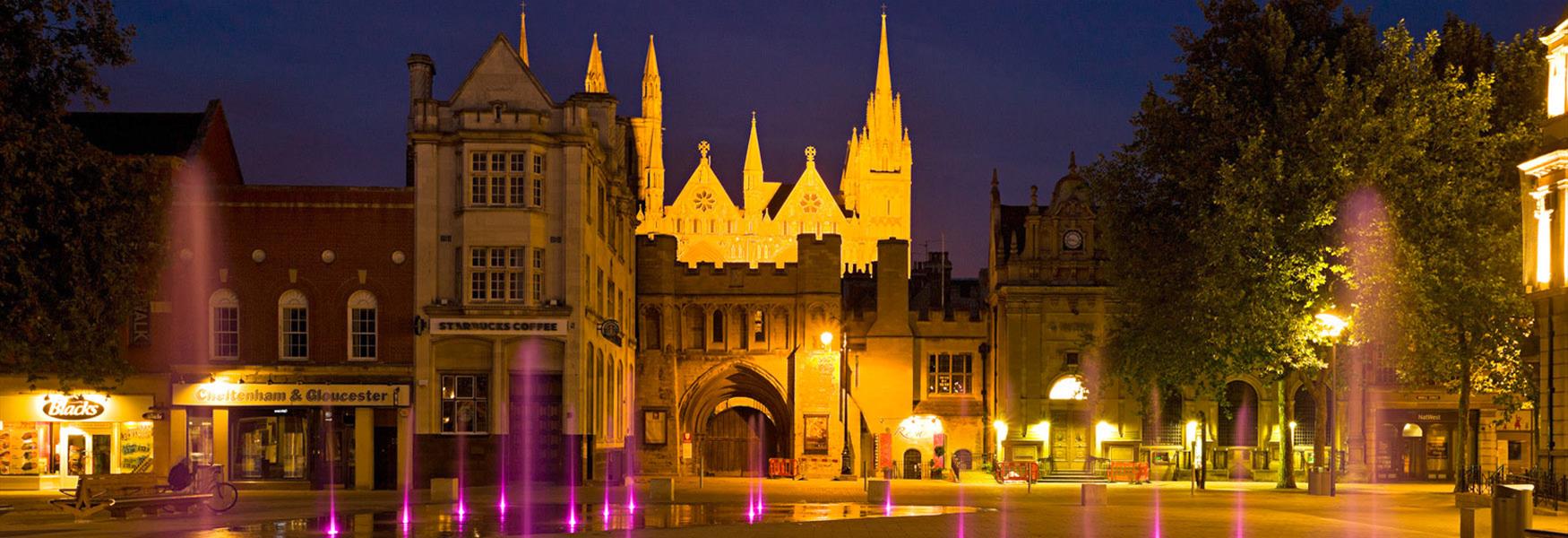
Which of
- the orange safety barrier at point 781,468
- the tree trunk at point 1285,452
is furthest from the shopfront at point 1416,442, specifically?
the orange safety barrier at point 781,468

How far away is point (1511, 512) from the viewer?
22094 mm

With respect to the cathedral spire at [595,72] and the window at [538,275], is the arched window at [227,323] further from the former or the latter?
the cathedral spire at [595,72]

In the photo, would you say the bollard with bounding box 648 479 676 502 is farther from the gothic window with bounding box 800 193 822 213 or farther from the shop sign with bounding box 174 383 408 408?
the gothic window with bounding box 800 193 822 213

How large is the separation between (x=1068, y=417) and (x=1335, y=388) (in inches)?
880

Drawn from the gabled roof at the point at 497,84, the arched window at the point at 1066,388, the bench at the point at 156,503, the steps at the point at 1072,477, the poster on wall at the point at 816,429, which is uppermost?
the gabled roof at the point at 497,84

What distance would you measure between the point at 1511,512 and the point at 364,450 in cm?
3355

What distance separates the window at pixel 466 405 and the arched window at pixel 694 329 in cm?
1778

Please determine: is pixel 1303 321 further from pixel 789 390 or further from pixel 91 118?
pixel 91 118

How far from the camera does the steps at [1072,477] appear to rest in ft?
193

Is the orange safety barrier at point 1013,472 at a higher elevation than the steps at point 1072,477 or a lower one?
higher

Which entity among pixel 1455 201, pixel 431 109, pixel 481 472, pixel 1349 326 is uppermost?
pixel 431 109

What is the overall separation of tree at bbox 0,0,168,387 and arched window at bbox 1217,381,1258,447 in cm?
4151

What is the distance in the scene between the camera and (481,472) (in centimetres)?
4722

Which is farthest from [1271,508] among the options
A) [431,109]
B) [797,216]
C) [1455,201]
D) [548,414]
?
[797,216]
